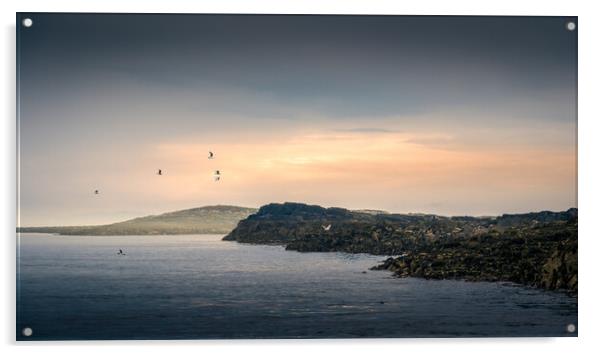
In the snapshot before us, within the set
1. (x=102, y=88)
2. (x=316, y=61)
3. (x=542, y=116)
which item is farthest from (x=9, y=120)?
(x=542, y=116)

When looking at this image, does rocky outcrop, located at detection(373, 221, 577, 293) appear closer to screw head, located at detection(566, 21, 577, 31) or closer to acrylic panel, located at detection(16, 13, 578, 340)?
acrylic panel, located at detection(16, 13, 578, 340)

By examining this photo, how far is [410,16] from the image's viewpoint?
6422 mm

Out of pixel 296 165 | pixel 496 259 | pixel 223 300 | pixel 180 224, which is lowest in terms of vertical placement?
pixel 223 300

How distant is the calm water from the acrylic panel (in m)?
0.01

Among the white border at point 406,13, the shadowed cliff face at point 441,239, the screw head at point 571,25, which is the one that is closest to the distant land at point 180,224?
the shadowed cliff face at point 441,239

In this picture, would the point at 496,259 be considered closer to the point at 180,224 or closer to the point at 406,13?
the point at 406,13

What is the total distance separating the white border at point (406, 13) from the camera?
6195 mm

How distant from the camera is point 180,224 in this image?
21.0ft

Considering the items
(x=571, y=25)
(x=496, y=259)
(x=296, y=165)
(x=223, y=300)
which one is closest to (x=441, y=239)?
(x=496, y=259)

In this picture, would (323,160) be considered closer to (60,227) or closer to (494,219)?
(494,219)

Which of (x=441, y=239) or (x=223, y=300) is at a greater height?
(x=441, y=239)

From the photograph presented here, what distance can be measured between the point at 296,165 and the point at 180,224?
942mm

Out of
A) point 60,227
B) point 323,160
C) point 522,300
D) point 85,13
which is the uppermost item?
point 85,13

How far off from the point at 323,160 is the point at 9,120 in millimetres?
2245
